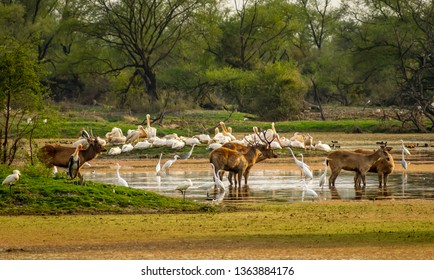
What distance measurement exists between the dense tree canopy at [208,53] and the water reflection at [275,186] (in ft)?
86.6

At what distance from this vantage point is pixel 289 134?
50.5 metres

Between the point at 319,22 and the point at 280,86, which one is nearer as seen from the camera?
the point at 280,86

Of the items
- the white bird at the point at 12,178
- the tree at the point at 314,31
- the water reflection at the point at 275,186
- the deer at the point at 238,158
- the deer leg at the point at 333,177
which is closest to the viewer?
the white bird at the point at 12,178

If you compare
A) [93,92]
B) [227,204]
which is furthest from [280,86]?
[227,204]

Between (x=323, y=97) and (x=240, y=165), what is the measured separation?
50436mm

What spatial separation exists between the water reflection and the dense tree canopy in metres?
26.4

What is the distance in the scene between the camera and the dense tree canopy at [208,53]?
198ft

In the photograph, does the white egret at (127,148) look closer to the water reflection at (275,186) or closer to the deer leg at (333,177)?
the water reflection at (275,186)

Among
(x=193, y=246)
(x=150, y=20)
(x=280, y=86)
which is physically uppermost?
(x=150, y=20)

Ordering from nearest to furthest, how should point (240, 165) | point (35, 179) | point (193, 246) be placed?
point (193, 246)
point (35, 179)
point (240, 165)

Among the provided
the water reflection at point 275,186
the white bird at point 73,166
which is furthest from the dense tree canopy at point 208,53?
the white bird at point 73,166

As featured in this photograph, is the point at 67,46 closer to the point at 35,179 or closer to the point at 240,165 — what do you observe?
the point at 240,165

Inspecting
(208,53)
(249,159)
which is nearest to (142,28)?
(208,53)

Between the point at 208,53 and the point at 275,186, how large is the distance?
4454 centimetres
